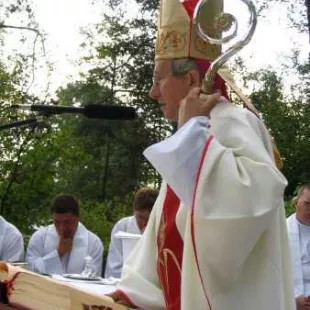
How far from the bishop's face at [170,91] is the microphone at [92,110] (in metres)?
0.87

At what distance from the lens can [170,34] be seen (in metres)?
3.18

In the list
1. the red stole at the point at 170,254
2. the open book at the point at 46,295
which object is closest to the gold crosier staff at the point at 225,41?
the red stole at the point at 170,254

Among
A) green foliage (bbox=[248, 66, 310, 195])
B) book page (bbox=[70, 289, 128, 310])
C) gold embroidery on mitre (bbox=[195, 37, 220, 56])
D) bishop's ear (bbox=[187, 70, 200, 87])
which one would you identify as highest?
green foliage (bbox=[248, 66, 310, 195])

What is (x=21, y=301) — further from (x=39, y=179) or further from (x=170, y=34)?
(x=39, y=179)

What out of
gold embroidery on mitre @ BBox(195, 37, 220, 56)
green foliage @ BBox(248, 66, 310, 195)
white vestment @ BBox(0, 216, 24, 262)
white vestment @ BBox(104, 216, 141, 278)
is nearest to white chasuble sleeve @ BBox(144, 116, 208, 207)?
gold embroidery on mitre @ BBox(195, 37, 220, 56)

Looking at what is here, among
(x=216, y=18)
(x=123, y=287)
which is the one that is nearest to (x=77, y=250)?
(x=123, y=287)

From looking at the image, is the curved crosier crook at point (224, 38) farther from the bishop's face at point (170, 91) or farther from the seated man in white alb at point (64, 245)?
the seated man in white alb at point (64, 245)

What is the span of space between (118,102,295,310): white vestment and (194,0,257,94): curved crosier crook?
0.57 feet

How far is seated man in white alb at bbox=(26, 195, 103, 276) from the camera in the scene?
268 inches

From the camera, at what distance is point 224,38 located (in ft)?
9.13

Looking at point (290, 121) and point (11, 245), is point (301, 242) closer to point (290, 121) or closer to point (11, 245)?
point (11, 245)

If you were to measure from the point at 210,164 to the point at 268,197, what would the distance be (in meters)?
0.21

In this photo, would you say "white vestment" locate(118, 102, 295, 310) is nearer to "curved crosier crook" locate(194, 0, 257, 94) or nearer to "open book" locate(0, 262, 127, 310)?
"curved crosier crook" locate(194, 0, 257, 94)

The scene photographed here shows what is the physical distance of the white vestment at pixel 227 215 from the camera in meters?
2.43
